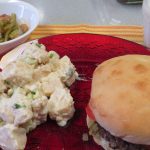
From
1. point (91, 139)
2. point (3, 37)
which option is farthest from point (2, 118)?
point (3, 37)

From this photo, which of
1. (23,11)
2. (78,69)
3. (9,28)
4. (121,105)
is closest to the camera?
(121,105)

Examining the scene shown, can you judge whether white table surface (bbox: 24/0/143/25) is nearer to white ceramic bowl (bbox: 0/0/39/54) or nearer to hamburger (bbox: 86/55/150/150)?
white ceramic bowl (bbox: 0/0/39/54)

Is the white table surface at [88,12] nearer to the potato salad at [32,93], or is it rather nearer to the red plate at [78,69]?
the red plate at [78,69]

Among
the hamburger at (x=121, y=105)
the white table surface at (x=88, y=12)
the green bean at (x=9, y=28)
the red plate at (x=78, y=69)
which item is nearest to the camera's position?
the hamburger at (x=121, y=105)

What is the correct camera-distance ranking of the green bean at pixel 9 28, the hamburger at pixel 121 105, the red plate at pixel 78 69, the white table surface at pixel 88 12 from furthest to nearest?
the white table surface at pixel 88 12 → the green bean at pixel 9 28 → the red plate at pixel 78 69 → the hamburger at pixel 121 105

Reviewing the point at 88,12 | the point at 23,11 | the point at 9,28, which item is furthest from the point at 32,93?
A: the point at 88,12

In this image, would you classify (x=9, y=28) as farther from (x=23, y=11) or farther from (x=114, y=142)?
(x=114, y=142)

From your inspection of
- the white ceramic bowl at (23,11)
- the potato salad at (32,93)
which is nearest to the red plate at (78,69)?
the potato salad at (32,93)
